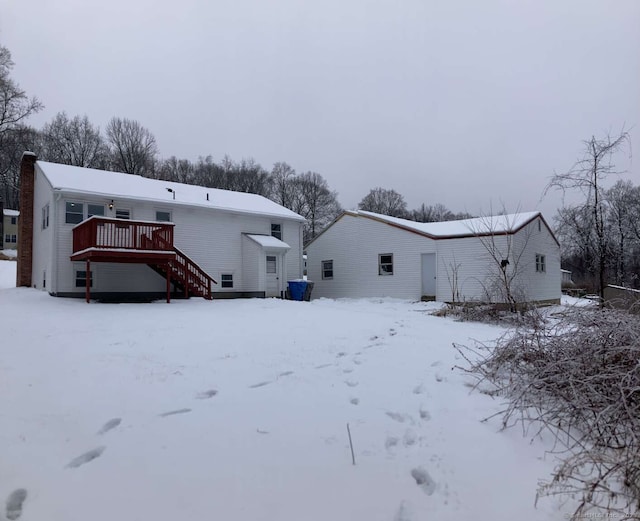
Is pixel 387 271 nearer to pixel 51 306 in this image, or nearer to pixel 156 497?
pixel 51 306

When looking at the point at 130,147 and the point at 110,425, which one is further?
the point at 130,147

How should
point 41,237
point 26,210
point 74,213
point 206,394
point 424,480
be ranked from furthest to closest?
point 26,210 → point 41,237 → point 74,213 → point 206,394 → point 424,480

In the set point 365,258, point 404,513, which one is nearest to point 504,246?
point 365,258

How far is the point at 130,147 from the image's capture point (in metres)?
38.3

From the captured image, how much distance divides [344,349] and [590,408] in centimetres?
346

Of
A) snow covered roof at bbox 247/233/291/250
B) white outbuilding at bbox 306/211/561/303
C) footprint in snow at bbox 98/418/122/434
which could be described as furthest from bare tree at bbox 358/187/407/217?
footprint in snow at bbox 98/418/122/434

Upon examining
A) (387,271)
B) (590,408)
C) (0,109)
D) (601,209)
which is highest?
(0,109)

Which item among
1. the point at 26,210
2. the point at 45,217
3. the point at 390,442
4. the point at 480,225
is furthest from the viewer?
the point at 480,225

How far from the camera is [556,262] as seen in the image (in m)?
20.2

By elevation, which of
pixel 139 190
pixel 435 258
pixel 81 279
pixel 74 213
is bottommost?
pixel 81 279

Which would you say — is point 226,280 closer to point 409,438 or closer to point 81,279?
point 81,279

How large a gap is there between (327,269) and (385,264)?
345cm

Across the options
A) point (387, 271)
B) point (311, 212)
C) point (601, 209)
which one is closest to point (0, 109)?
point (387, 271)

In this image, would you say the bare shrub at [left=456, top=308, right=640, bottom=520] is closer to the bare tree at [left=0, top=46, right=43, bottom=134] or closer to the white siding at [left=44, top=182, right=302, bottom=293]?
the white siding at [left=44, top=182, right=302, bottom=293]
